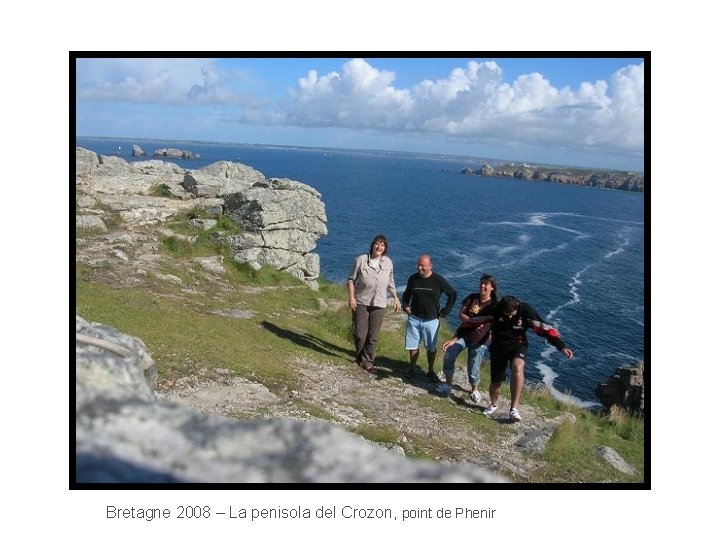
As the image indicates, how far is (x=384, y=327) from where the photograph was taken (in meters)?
18.7

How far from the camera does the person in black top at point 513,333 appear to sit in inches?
384

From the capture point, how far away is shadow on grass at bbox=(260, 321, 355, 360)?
46.1 feet

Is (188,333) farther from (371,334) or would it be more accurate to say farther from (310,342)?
(371,334)

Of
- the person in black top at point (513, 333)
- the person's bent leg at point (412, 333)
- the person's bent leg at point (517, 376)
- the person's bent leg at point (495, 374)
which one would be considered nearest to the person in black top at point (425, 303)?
the person's bent leg at point (412, 333)

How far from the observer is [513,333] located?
33.2ft

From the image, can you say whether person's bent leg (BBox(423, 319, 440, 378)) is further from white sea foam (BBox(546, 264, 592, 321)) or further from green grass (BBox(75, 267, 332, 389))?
white sea foam (BBox(546, 264, 592, 321))

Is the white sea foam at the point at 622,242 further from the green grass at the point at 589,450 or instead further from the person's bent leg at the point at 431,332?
the person's bent leg at the point at 431,332

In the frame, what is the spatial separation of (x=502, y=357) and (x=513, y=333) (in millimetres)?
528

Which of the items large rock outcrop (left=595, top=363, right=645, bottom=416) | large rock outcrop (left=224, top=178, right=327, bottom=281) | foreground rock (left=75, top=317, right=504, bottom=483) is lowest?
large rock outcrop (left=595, top=363, right=645, bottom=416)

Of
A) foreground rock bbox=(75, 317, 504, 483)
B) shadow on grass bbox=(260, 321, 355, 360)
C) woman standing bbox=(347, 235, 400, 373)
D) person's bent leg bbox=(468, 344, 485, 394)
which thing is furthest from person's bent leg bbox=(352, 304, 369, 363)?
foreground rock bbox=(75, 317, 504, 483)

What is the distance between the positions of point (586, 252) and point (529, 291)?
914 inches

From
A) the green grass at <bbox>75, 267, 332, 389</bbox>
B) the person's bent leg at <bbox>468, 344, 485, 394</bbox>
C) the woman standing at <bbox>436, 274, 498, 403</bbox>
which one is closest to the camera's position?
the woman standing at <bbox>436, 274, 498, 403</bbox>

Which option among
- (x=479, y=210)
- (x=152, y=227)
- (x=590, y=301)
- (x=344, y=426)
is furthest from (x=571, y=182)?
(x=344, y=426)

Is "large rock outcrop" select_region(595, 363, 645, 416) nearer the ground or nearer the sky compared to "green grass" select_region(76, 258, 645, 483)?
nearer the ground
